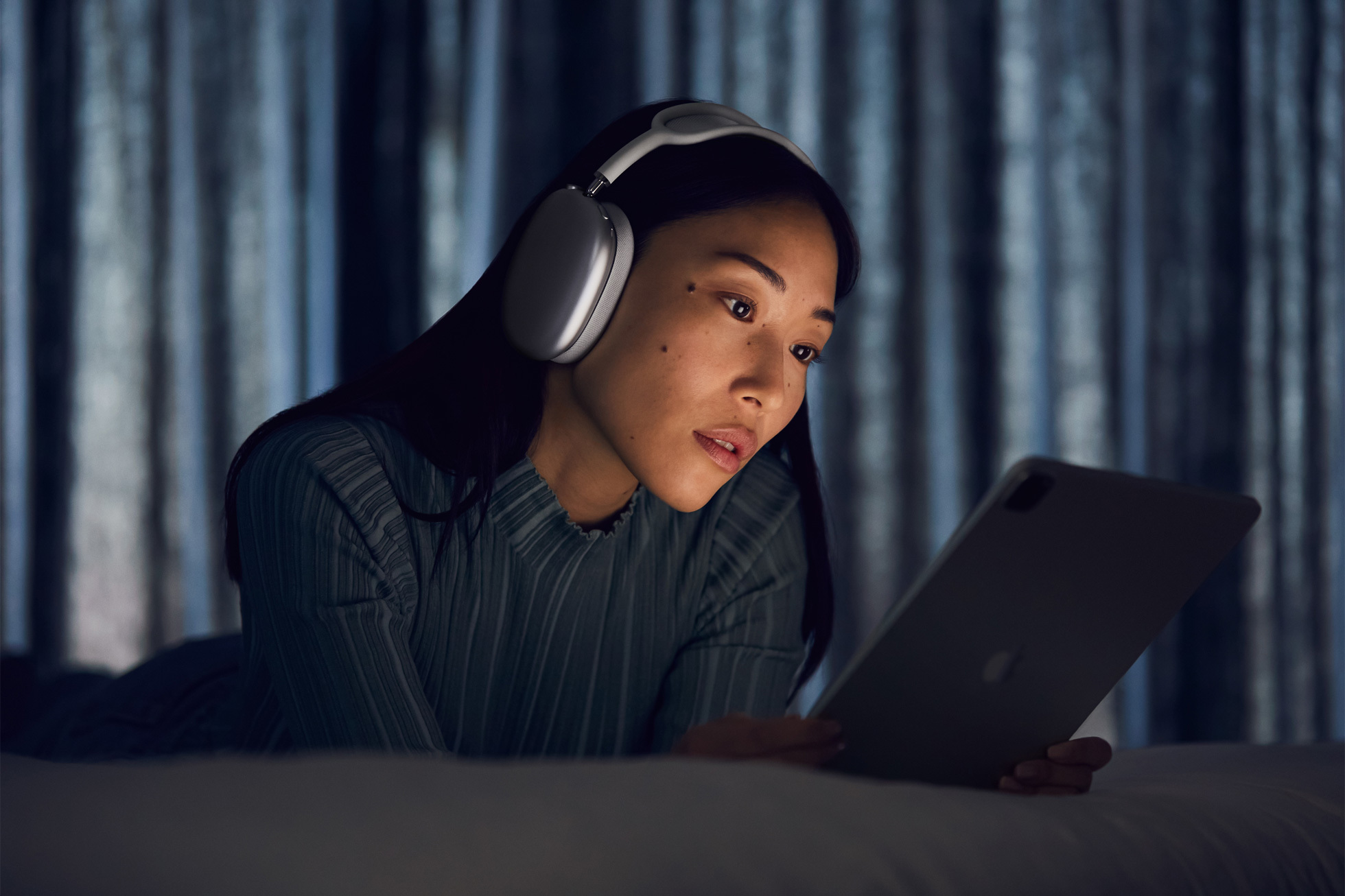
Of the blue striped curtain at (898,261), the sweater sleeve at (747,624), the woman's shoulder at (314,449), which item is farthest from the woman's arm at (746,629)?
the blue striped curtain at (898,261)

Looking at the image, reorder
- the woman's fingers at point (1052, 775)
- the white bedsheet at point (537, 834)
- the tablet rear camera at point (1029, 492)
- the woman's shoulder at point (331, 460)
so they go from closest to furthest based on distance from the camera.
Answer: the white bedsheet at point (537, 834) → the tablet rear camera at point (1029, 492) → the woman's fingers at point (1052, 775) → the woman's shoulder at point (331, 460)

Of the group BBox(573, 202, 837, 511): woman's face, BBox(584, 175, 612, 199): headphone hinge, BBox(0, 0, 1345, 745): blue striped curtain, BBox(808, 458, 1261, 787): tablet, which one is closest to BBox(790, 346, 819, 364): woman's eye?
BBox(573, 202, 837, 511): woman's face

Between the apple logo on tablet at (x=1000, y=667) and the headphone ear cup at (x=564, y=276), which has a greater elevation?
the headphone ear cup at (x=564, y=276)

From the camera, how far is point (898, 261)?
2.03 metres

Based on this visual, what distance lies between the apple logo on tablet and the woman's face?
1.00ft

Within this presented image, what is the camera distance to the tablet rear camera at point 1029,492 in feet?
1.81

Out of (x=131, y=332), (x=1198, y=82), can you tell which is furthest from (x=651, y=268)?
(x=131, y=332)

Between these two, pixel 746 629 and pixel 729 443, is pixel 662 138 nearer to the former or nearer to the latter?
pixel 729 443

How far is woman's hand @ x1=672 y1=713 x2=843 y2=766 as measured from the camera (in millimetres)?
574

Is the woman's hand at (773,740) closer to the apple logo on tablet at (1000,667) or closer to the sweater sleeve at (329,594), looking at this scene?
the apple logo on tablet at (1000,667)

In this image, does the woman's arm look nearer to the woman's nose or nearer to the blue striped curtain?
the woman's nose

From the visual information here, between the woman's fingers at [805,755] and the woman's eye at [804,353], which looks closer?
the woman's fingers at [805,755]

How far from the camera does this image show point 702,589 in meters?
1.05

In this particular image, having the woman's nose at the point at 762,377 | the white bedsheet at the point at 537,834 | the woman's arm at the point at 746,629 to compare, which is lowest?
the woman's arm at the point at 746,629
